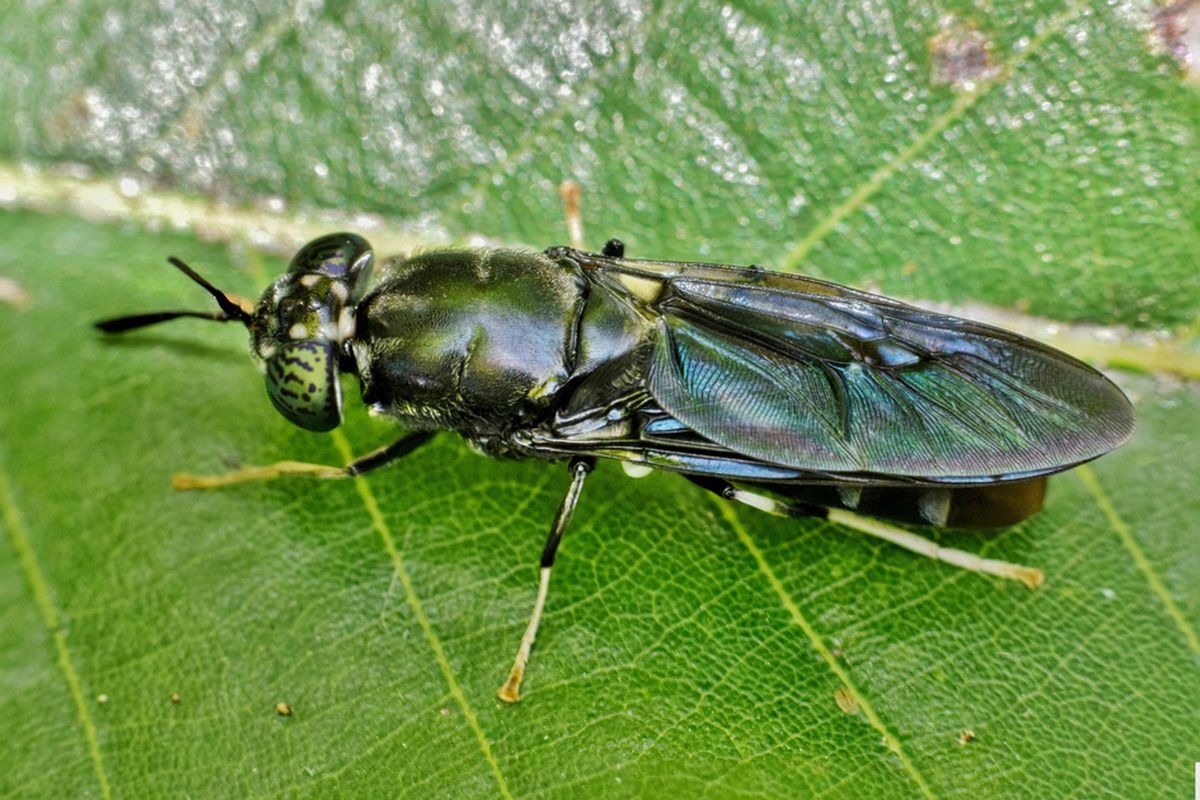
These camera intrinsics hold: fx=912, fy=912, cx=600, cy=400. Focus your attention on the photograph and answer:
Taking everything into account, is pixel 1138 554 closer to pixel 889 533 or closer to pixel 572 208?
pixel 889 533

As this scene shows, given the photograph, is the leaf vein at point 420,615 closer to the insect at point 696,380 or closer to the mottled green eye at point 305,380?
the insect at point 696,380

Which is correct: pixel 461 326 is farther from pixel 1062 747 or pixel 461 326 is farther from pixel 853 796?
pixel 1062 747

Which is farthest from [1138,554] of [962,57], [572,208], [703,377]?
[572,208]

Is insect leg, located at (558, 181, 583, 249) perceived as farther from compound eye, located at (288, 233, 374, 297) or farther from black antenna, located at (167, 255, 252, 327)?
black antenna, located at (167, 255, 252, 327)

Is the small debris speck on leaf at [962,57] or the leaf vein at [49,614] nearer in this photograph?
the leaf vein at [49,614]

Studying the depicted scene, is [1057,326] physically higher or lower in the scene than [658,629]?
higher

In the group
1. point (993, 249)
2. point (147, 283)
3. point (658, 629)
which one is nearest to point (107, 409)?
point (147, 283)

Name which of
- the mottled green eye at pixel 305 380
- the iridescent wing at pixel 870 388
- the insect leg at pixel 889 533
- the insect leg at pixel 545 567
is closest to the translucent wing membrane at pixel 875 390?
the iridescent wing at pixel 870 388
